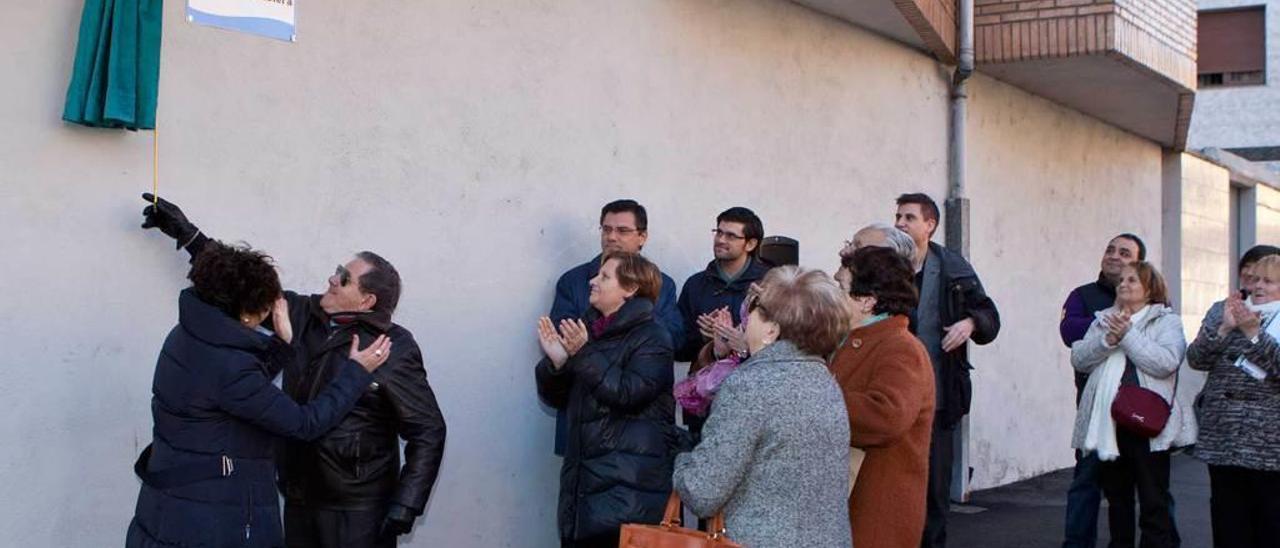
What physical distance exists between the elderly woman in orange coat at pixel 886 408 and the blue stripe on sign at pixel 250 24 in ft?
8.58

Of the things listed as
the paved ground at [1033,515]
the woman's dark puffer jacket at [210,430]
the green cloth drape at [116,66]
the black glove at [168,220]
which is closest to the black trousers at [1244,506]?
the paved ground at [1033,515]

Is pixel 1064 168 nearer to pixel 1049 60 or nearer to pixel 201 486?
pixel 1049 60

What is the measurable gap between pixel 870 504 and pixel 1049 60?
6931 mm

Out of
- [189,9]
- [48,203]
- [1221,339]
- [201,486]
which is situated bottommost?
→ [201,486]

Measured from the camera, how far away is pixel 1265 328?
6.40 metres

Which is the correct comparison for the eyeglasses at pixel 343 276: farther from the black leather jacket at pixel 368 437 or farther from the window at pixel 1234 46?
the window at pixel 1234 46

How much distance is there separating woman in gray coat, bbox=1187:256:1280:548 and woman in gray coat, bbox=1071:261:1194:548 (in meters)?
0.45

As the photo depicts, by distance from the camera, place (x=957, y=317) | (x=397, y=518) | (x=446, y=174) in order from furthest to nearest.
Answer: (x=957, y=317), (x=446, y=174), (x=397, y=518)

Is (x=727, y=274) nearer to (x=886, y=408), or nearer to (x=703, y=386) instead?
(x=703, y=386)

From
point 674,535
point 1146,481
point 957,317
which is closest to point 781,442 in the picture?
point 674,535

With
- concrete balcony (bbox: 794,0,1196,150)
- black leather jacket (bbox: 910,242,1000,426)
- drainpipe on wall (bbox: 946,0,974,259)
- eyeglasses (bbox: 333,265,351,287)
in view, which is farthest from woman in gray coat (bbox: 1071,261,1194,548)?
eyeglasses (bbox: 333,265,351,287)

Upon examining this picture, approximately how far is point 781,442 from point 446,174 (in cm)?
297

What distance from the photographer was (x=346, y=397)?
15.4 feet

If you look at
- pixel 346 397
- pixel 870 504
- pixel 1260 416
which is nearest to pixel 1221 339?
pixel 1260 416
